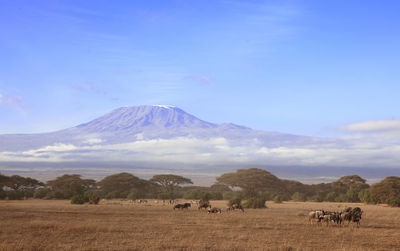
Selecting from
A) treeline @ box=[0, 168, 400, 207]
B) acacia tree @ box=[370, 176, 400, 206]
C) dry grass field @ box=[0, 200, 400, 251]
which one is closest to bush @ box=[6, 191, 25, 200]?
treeline @ box=[0, 168, 400, 207]

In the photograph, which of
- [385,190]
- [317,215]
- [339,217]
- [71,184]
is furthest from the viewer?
[71,184]

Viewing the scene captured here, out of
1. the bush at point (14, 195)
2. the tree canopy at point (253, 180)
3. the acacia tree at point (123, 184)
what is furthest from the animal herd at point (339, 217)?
the acacia tree at point (123, 184)

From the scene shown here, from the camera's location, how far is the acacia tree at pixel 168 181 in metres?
70.4

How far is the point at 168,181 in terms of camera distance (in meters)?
71.0

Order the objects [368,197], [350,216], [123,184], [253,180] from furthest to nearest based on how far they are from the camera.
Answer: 1. [123,184]
2. [253,180]
3. [368,197]
4. [350,216]

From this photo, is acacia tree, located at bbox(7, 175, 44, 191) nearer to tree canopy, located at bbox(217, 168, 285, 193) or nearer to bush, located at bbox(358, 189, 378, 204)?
tree canopy, located at bbox(217, 168, 285, 193)

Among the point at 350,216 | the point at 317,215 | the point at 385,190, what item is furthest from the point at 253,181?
the point at 350,216

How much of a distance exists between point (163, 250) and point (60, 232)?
509 centimetres

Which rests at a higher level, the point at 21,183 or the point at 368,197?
the point at 21,183

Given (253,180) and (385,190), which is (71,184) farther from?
(385,190)

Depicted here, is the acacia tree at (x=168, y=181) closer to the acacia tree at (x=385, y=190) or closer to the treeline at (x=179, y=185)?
the treeline at (x=179, y=185)

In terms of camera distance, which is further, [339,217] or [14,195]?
[14,195]

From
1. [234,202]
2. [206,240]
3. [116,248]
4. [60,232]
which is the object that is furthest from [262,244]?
[234,202]

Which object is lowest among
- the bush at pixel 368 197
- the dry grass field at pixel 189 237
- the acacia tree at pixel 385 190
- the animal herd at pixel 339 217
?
the dry grass field at pixel 189 237
